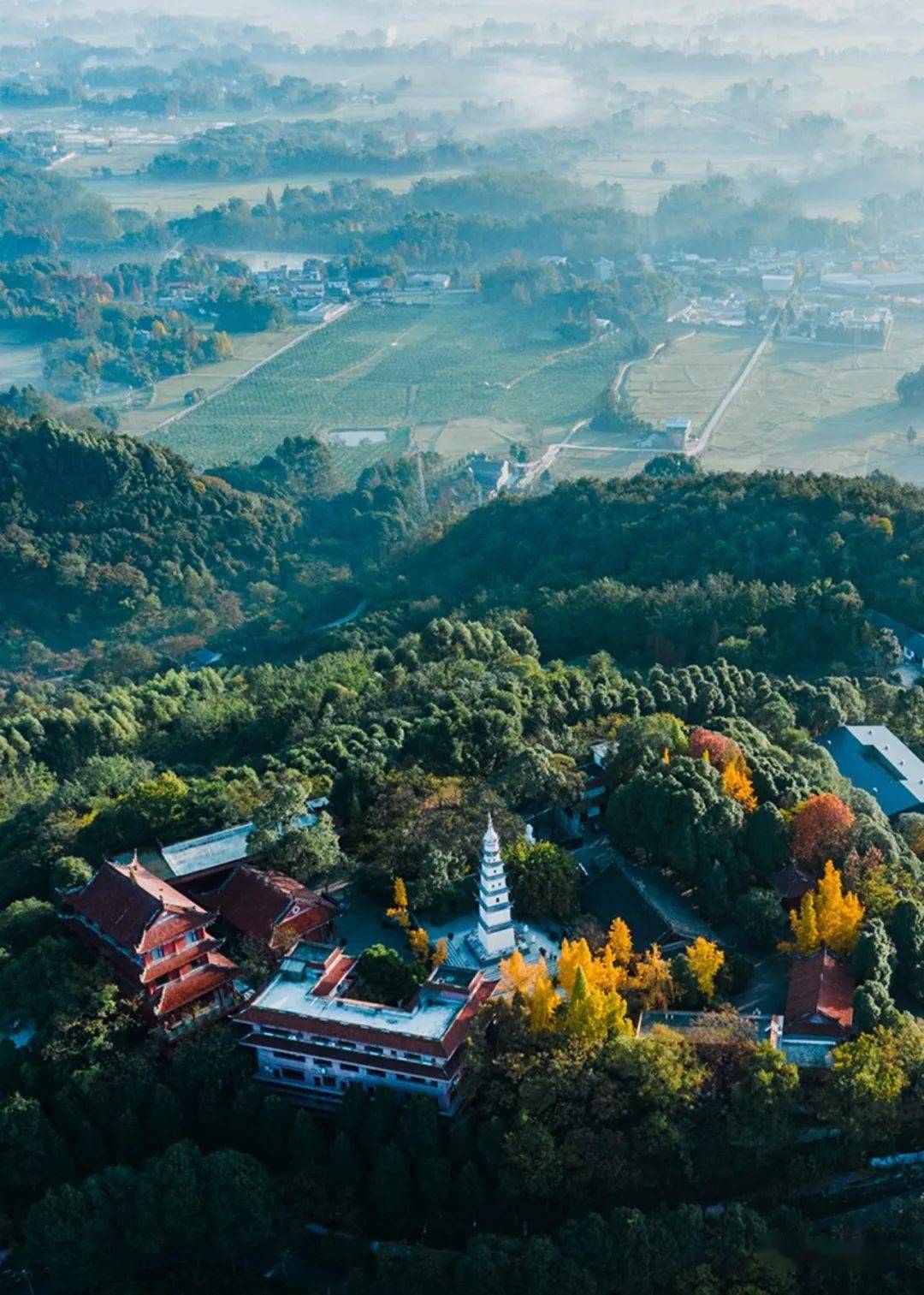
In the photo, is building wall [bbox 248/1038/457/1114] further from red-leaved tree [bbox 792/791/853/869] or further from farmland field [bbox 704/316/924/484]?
farmland field [bbox 704/316/924/484]

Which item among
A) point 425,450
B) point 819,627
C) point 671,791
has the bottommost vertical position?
point 425,450

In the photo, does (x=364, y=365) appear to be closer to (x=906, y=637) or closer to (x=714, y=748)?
(x=906, y=637)

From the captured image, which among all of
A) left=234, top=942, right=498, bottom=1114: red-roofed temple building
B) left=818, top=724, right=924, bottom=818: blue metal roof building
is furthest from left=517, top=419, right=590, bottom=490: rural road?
left=234, top=942, right=498, bottom=1114: red-roofed temple building

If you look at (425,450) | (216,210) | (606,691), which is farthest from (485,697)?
(216,210)

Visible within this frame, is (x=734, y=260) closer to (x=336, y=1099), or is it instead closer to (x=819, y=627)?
(x=819, y=627)

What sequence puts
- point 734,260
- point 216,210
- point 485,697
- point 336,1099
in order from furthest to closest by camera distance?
point 216,210 < point 734,260 < point 485,697 < point 336,1099

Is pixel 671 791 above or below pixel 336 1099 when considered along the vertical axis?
above

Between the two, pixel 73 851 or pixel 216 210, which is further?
pixel 216 210
